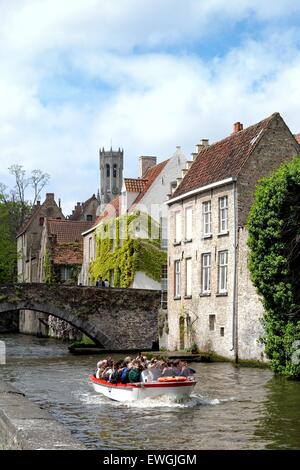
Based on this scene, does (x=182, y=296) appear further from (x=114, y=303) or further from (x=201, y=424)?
(x=201, y=424)

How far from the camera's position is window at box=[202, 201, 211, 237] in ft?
115

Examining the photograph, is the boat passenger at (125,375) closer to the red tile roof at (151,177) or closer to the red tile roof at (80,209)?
the red tile roof at (151,177)

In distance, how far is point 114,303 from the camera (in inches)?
1642

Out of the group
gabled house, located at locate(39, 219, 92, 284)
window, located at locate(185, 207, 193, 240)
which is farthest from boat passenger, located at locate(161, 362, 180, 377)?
gabled house, located at locate(39, 219, 92, 284)

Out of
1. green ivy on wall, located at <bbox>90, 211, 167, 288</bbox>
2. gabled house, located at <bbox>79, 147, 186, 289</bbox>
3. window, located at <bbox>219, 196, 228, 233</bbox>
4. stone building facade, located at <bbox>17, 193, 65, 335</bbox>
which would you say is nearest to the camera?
window, located at <bbox>219, 196, 228, 233</bbox>

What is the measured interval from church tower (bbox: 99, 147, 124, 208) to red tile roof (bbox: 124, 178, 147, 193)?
82859 mm

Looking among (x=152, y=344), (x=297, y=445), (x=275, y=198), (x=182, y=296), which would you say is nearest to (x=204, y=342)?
(x=182, y=296)

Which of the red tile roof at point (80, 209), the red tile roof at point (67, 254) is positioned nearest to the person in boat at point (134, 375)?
the red tile roof at point (67, 254)

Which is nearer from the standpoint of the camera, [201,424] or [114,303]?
[201,424]

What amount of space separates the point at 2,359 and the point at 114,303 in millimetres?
6971

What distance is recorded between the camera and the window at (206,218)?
3491cm

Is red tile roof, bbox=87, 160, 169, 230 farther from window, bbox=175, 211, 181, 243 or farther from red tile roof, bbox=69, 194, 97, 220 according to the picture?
red tile roof, bbox=69, 194, 97, 220

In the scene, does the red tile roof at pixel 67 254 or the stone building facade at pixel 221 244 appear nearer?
the stone building facade at pixel 221 244

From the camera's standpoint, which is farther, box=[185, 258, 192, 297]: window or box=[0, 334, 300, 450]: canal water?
box=[185, 258, 192, 297]: window
